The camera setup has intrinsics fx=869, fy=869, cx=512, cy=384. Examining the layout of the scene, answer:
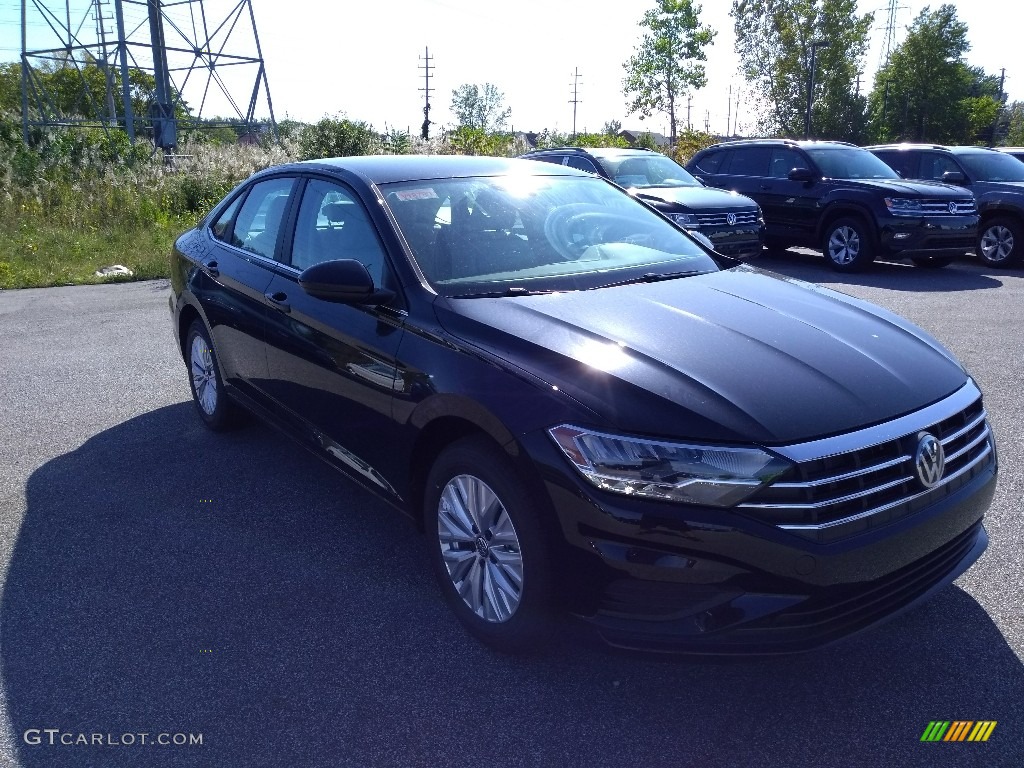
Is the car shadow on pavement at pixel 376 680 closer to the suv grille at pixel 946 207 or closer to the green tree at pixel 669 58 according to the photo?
the suv grille at pixel 946 207

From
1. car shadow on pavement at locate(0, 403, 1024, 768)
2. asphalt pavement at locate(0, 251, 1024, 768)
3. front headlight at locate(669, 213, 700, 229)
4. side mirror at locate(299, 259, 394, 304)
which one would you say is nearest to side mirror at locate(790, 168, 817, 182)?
front headlight at locate(669, 213, 700, 229)

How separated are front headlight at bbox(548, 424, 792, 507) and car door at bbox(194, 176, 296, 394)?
7.84ft

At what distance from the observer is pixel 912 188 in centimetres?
1203

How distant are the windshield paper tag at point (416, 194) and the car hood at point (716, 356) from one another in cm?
81

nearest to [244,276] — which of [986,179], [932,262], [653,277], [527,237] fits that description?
[527,237]

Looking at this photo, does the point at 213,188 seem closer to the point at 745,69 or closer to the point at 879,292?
the point at 879,292

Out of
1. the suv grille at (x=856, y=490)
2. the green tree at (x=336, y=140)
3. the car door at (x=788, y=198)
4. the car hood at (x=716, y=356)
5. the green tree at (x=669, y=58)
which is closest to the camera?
the suv grille at (x=856, y=490)

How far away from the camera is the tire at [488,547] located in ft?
8.96

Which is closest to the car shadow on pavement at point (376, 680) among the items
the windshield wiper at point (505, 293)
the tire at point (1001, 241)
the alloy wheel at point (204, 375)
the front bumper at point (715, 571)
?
the front bumper at point (715, 571)

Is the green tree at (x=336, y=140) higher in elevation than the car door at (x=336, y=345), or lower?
higher

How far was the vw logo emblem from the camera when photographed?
265 centimetres

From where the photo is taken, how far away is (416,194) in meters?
3.92

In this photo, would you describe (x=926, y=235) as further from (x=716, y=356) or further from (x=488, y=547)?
(x=488, y=547)

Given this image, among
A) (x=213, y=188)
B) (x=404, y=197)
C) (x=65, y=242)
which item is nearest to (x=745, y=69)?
(x=213, y=188)
